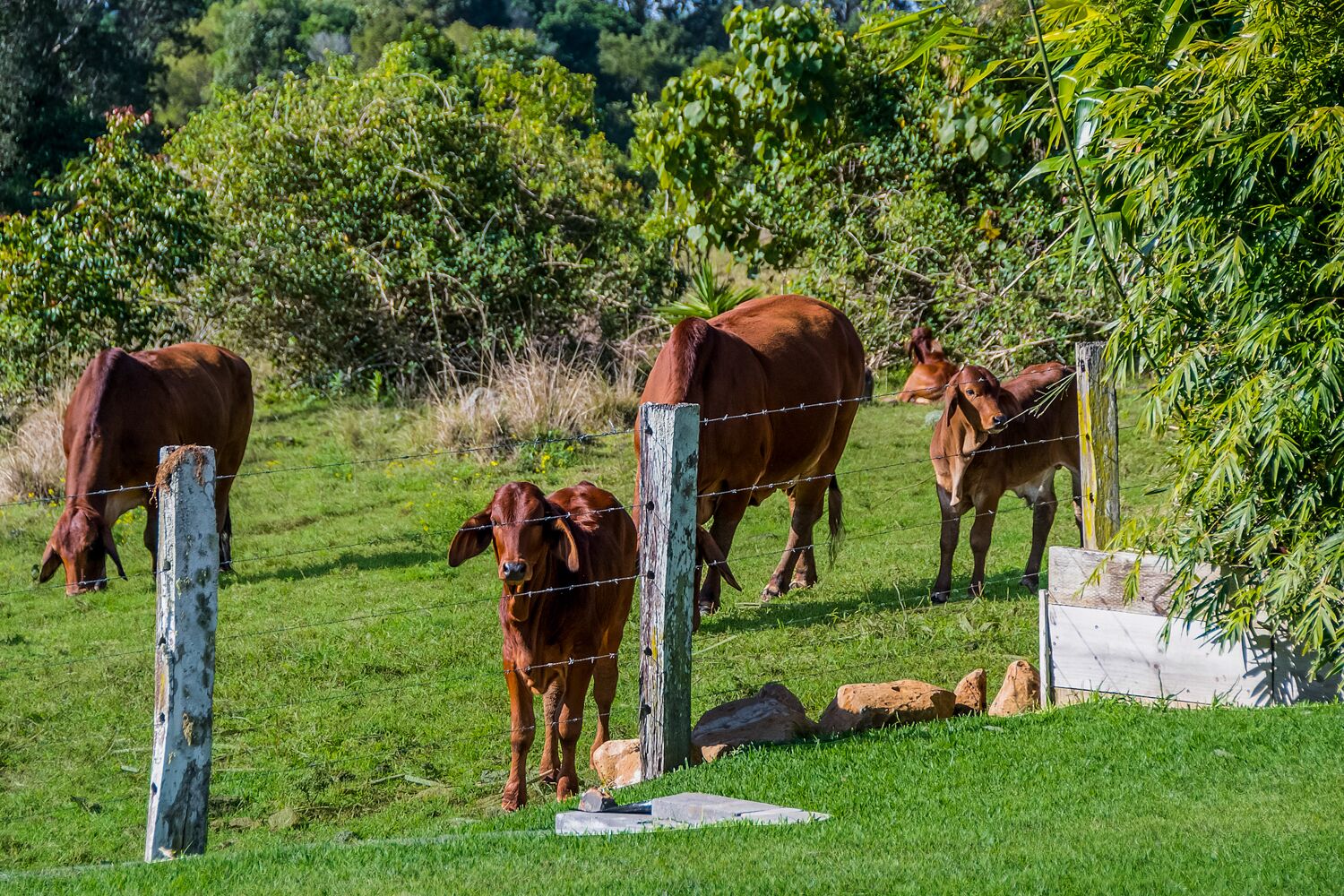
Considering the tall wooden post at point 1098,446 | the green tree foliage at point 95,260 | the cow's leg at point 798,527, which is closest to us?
the tall wooden post at point 1098,446

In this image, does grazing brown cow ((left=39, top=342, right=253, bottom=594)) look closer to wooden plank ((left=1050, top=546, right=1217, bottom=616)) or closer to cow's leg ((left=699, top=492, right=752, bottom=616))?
cow's leg ((left=699, top=492, right=752, bottom=616))

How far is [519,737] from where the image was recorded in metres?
6.73

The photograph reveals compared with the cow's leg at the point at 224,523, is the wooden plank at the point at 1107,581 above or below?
above

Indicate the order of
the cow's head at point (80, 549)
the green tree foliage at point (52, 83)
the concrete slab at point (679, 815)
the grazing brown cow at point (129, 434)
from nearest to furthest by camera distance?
1. the concrete slab at point (679, 815)
2. the cow's head at point (80, 549)
3. the grazing brown cow at point (129, 434)
4. the green tree foliage at point (52, 83)

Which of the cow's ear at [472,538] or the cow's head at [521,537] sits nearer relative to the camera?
the cow's head at [521,537]

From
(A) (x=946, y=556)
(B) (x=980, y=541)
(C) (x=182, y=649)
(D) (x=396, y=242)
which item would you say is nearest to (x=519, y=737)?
(C) (x=182, y=649)

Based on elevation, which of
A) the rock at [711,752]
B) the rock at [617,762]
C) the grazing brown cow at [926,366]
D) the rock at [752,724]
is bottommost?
the rock at [617,762]

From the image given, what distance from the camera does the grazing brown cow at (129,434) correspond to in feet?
33.7

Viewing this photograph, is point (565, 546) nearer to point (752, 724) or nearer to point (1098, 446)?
point (752, 724)

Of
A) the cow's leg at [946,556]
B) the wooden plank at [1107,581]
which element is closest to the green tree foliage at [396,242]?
the cow's leg at [946,556]

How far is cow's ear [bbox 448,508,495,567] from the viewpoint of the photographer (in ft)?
21.9

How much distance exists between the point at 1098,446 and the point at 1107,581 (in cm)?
88

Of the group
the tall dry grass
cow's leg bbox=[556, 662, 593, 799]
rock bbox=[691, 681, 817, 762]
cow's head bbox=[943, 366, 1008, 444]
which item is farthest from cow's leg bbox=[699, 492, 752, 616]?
the tall dry grass

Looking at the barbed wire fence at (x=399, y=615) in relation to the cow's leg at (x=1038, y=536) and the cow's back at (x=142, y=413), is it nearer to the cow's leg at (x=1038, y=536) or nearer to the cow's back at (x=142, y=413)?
the cow's leg at (x=1038, y=536)
